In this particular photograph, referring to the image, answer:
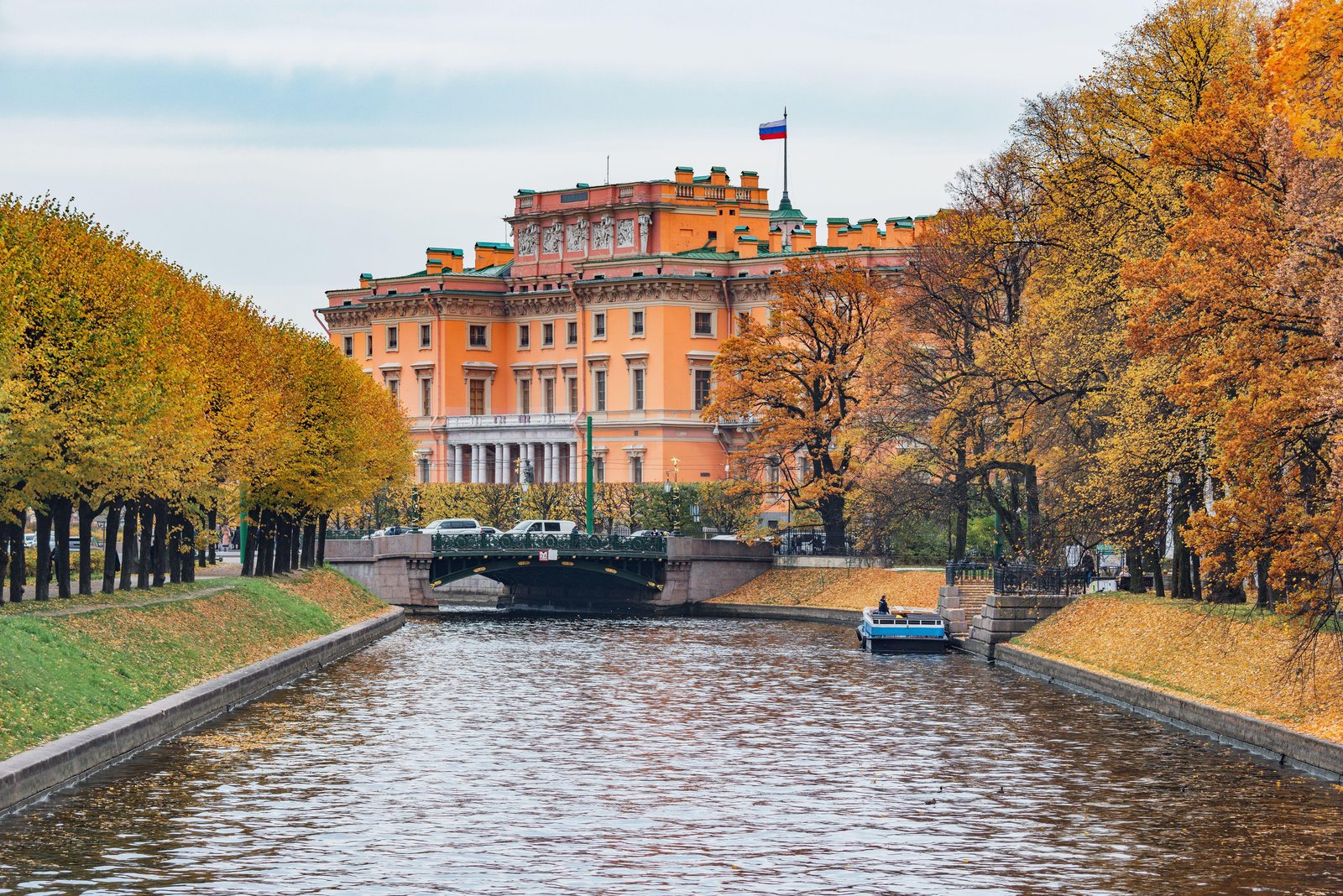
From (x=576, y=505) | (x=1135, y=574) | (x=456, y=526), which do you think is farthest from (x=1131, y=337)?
(x=576, y=505)

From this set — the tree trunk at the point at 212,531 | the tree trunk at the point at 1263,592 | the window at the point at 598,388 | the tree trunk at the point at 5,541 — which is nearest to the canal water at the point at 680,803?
the tree trunk at the point at 1263,592

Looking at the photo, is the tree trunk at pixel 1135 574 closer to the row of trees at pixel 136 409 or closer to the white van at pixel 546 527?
the row of trees at pixel 136 409

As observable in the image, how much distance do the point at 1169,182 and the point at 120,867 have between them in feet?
107

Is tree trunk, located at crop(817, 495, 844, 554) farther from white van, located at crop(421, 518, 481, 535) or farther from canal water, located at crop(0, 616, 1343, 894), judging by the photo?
canal water, located at crop(0, 616, 1343, 894)

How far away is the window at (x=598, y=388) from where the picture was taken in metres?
122

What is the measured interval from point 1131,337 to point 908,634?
21497mm

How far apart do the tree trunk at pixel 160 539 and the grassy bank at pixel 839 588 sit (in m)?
30.0

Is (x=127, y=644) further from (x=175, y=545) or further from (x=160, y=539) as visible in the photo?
(x=175, y=545)

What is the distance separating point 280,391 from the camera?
70.4 meters

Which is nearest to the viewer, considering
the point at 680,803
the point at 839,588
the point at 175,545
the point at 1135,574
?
the point at 680,803

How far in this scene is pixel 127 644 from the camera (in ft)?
136

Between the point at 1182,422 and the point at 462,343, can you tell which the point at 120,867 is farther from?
the point at 462,343

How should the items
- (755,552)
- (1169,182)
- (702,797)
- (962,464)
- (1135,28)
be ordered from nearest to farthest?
(702,797) → (1169,182) → (1135,28) → (962,464) → (755,552)

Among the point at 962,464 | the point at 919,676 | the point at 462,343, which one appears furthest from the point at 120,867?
the point at 462,343
